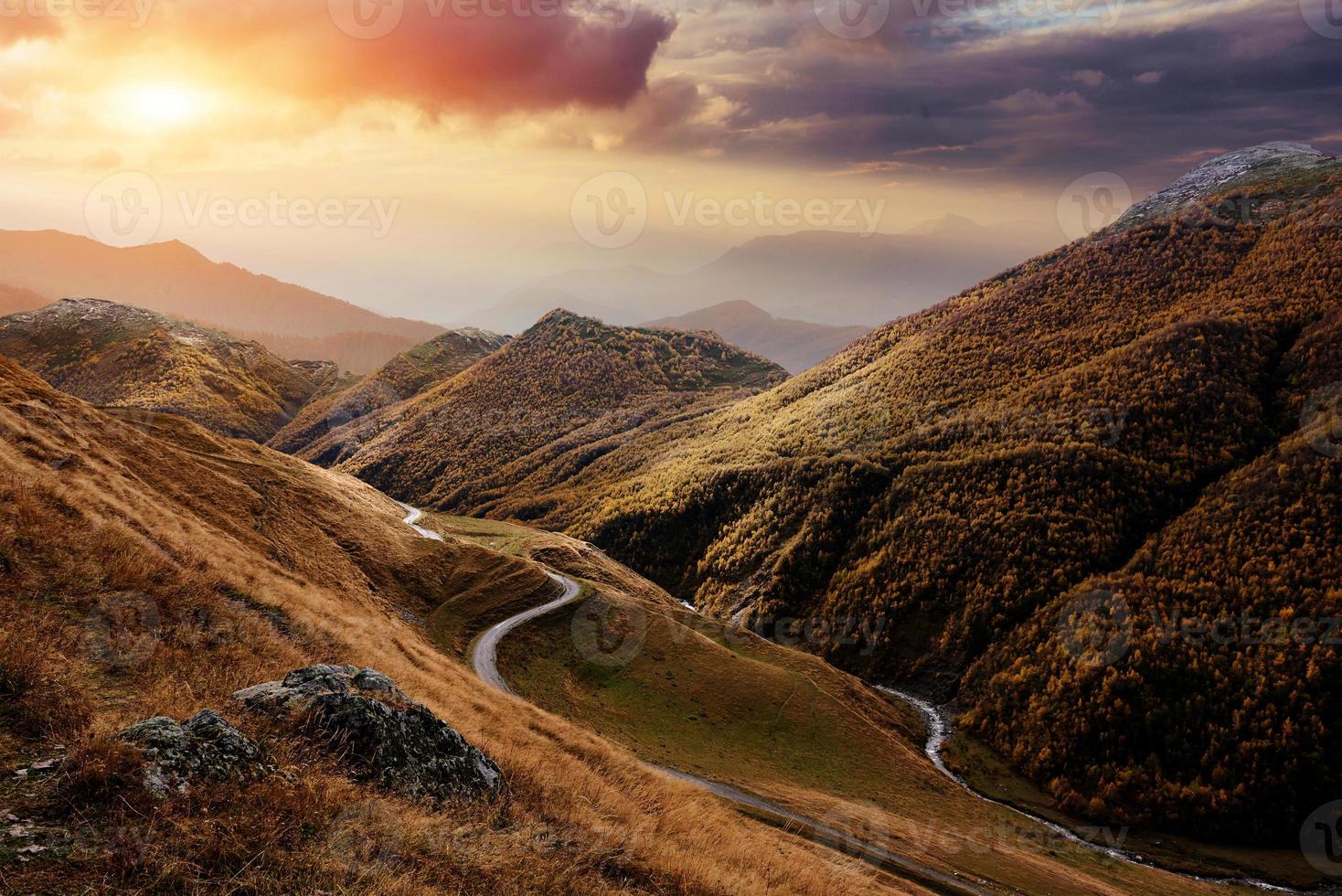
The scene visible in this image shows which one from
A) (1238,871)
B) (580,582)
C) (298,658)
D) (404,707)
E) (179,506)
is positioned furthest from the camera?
(580,582)

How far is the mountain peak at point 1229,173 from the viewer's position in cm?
15950

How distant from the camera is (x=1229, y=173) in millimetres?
172375

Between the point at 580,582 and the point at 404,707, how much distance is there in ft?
187

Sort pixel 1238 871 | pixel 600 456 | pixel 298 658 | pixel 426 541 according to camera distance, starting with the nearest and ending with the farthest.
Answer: pixel 298 658 < pixel 1238 871 < pixel 426 541 < pixel 600 456

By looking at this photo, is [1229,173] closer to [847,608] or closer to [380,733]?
[847,608]

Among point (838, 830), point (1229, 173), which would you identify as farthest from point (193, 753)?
point (1229, 173)

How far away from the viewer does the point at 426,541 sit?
2394 inches

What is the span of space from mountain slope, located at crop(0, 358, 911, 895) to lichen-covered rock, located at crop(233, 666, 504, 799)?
Answer: 0.50m

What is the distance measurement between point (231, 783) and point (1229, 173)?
248 meters

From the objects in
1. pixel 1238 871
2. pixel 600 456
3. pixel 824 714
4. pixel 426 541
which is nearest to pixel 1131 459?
pixel 1238 871

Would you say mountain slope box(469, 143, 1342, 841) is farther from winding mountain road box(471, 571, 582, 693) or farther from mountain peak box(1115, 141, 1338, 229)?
winding mountain road box(471, 571, 582, 693)

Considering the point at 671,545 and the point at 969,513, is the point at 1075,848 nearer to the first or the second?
the point at 969,513

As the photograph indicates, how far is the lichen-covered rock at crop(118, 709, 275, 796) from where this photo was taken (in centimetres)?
777

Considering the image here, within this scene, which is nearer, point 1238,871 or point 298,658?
point 298,658
